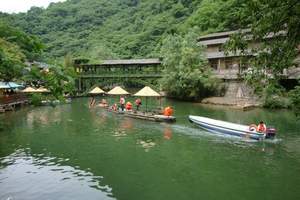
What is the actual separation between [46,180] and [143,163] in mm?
5782

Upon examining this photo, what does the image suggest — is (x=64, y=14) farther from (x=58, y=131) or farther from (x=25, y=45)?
(x=25, y=45)

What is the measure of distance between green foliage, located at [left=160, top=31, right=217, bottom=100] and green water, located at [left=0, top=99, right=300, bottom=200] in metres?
24.6

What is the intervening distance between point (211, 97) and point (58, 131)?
32.5 metres

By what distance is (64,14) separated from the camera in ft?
553

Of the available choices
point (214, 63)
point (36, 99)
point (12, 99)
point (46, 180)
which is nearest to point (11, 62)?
point (36, 99)

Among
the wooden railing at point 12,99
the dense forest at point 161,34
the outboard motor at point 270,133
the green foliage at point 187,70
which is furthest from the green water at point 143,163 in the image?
the green foliage at point 187,70

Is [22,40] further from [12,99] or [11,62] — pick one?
[12,99]

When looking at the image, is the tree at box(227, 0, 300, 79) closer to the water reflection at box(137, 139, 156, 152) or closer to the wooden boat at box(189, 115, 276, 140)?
the water reflection at box(137, 139, 156, 152)

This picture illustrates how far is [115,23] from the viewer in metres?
161

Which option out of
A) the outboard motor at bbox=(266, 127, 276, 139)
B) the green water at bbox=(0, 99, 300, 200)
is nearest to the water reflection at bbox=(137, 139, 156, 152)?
the green water at bbox=(0, 99, 300, 200)

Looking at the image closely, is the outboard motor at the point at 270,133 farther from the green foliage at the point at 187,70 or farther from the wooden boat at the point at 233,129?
the green foliage at the point at 187,70

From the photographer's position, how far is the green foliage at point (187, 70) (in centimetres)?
6203

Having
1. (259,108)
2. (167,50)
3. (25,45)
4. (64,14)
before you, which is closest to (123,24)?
(64,14)

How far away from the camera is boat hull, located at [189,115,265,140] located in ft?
98.2
